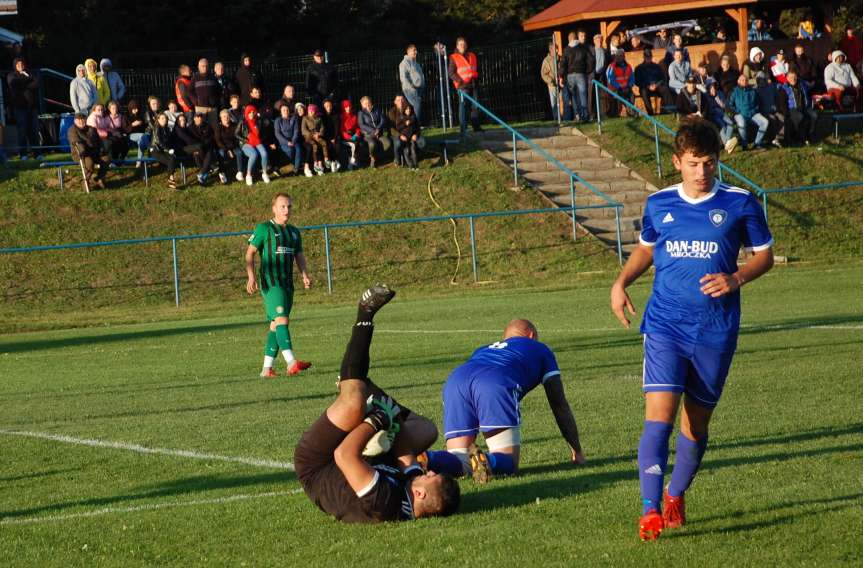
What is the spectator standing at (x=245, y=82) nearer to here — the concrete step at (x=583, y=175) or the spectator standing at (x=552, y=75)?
the concrete step at (x=583, y=175)

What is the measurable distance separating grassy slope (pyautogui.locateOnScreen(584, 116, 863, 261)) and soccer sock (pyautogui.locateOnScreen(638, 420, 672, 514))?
959 inches

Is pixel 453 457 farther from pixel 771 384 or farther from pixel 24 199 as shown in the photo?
pixel 24 199

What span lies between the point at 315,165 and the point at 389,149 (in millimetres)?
2230

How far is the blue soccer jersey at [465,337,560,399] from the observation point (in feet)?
27.5

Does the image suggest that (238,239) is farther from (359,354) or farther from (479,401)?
(359,354)

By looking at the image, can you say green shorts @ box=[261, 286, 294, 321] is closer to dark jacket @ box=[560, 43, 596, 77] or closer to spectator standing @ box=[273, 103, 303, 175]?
spectator standing @ box=[273, 103, 303, 175]

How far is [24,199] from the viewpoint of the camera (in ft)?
106

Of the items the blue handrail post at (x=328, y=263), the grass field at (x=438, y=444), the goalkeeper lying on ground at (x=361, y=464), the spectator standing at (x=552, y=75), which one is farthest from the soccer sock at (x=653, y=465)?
the spectator standing at (x=552, y=75)

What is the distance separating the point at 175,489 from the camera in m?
8.55

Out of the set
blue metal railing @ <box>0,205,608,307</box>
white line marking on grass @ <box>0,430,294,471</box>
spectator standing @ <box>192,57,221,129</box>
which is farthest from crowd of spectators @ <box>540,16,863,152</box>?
white line marking on grass @ <box>0,430,294,471</box>

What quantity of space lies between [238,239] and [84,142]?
4286 millimetres

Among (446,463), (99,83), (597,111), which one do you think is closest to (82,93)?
(99,83)

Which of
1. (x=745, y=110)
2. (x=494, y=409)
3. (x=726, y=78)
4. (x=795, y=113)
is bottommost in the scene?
(x=494, y=409)

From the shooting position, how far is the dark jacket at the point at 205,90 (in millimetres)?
32031
